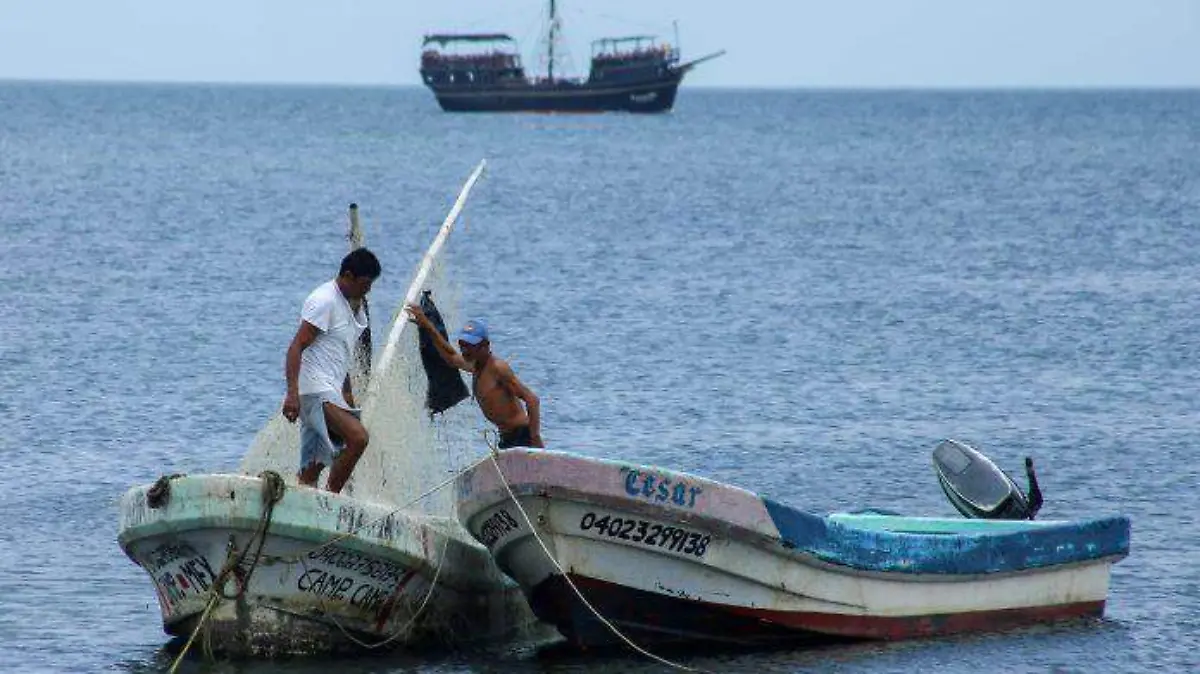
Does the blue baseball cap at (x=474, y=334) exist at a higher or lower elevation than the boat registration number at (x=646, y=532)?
higher

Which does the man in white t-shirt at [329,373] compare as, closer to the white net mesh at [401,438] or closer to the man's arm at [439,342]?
the white net mesh at [401,438]

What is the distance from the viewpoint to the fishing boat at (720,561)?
16969 mm

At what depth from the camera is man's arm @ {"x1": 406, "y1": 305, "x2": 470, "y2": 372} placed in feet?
59.3

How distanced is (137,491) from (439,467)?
9.27 ft

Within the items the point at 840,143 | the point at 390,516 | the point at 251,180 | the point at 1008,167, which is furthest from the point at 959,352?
the point at 840,143

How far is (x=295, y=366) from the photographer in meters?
17.1

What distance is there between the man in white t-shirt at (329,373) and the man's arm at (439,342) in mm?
633

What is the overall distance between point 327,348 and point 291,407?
0.52 metres

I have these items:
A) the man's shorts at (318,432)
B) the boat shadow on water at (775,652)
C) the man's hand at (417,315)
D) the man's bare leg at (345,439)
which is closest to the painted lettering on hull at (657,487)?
the boat shadow on water at (775,652)

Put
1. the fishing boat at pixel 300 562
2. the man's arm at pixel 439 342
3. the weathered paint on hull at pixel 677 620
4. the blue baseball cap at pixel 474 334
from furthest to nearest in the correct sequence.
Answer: the man's arm at pixel 439 342, the blue baseball cap at pixel 474 334, the weathered paint on hull at pixel 677 620, the fishing boat at pixel 300 562

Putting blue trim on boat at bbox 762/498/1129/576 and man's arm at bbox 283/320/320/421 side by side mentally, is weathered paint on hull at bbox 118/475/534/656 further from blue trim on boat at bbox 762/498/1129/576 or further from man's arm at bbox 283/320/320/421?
blue trim on boat at bbox 762/498/1129/576

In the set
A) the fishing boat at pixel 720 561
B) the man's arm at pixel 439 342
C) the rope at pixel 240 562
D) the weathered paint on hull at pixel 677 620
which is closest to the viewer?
the rope at pixel 240 562

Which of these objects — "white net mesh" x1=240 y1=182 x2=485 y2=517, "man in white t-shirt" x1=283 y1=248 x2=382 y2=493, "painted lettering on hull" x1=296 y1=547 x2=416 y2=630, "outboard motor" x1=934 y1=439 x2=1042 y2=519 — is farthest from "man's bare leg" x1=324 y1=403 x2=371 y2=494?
"outboard motor" x1=934 y1=439 x2=1042 y2=519

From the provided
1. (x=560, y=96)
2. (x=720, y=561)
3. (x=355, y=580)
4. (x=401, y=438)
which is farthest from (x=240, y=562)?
(x=560, y=96)
